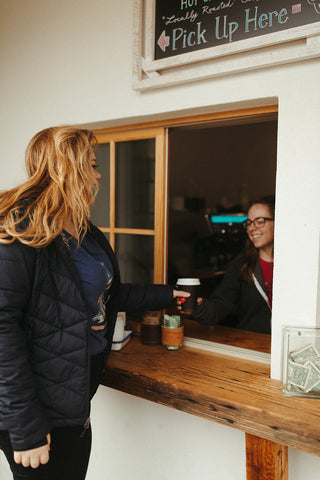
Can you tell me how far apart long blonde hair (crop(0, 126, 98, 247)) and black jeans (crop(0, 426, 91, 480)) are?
0.68 meters

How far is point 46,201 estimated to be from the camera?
1222 millimetres

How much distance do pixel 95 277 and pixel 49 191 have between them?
349 millimetres

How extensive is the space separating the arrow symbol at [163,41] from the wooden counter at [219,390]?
4.63 feet

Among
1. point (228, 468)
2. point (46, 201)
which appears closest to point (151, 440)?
point (228, 468)

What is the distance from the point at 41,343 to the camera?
1238 mm

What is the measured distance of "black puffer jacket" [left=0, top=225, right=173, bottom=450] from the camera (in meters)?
1.13

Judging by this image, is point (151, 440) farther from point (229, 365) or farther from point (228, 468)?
point (229, 365)

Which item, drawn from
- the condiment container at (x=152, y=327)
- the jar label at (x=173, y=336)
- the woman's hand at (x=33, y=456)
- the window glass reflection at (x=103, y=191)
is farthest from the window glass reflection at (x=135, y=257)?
the woman's hand at (x=33, y=456)

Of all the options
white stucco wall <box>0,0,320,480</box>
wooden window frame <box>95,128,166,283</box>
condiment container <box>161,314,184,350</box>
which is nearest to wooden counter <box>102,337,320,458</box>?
condiment container <box>161,314,184,350</box>

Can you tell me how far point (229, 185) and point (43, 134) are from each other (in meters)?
4.42

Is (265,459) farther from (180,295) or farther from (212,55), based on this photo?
(212,55)

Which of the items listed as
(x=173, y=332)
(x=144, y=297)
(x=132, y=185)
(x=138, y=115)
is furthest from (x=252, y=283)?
(x=138, y=115)

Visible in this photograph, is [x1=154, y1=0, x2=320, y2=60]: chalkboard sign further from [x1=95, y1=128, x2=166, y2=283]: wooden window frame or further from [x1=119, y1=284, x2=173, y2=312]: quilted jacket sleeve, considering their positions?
[x1=119, y1=284, x2=173, y2=312]: quilted jacket sleeve

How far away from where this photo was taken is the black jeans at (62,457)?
1.25 metres
